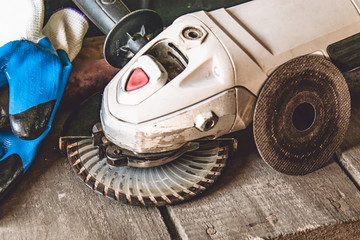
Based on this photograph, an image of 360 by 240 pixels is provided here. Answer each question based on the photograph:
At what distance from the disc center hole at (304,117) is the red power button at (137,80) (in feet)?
1.25

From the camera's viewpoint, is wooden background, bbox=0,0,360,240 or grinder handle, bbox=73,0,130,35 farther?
grinder handle, bbox=73,0,130,35

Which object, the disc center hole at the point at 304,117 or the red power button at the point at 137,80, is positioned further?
the disc center hole at the point at 304,117

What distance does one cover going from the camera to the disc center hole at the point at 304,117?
1.15 meters

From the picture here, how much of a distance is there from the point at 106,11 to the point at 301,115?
21.5 inches

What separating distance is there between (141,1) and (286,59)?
669mm

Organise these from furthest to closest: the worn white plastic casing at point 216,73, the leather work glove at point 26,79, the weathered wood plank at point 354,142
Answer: the weathered wood plank at point 354,142
the leather work glove at point 26,79
the worn white plastic casing at point 216,73

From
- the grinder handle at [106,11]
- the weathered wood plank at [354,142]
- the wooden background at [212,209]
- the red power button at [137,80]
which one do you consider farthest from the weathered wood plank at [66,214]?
the weathered wood plank at [354,142]

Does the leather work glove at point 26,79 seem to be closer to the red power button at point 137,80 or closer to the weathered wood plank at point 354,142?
the red power button at point 137,80

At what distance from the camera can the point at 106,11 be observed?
1.24 meters

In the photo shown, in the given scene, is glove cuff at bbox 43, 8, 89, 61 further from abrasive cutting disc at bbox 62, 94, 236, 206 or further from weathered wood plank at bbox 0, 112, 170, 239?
weathered wood plank at bbox 0, 112, 170, 239

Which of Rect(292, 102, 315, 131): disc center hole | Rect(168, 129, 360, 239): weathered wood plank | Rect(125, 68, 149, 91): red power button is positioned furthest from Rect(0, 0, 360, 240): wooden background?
Rect(125, 68, 149, 91): red power button

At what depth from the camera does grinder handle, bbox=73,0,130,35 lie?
1238 mm

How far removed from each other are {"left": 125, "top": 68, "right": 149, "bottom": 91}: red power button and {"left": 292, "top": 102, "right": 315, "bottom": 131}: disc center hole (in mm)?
382

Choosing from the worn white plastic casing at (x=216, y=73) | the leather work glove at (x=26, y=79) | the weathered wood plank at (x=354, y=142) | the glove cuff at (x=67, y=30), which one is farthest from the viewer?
the glove cuff at (x=67, y=30)
